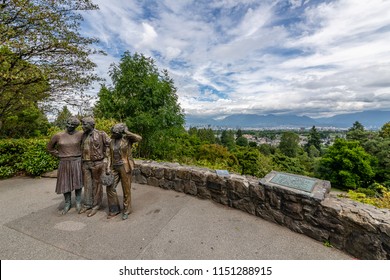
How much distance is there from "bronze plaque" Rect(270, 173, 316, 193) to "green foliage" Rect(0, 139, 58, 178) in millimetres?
7019

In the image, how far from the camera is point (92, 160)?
3484mm

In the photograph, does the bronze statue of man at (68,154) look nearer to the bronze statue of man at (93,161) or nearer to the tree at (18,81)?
the bronze statue of man at (93,161)

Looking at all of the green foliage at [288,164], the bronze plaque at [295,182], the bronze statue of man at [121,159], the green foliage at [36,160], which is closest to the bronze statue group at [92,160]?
the bronze statue of man at [121,159]

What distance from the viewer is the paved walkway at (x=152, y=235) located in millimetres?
2600

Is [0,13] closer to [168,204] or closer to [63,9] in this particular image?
[63,9]

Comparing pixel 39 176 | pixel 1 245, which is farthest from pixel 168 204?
pixel 39 176

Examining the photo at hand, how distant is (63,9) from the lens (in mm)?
6496

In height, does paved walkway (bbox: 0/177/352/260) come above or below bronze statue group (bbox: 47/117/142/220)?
below

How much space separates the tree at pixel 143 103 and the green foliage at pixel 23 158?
358 cm

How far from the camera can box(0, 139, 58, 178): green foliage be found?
19.0 feet

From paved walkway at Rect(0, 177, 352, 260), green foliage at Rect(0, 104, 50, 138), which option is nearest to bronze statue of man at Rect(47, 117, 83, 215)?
paved walkway at Rect(0, 177, 352, 260)

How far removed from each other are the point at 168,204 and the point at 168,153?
22.9 feet

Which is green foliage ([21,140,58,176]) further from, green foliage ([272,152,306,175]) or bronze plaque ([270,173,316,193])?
green foliage ([272,152,306,175])

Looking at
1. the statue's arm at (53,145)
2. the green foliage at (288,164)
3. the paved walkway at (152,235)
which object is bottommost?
the green foliage at (288,164)
